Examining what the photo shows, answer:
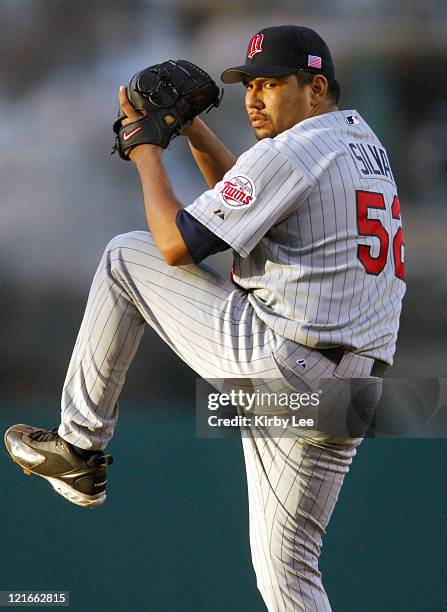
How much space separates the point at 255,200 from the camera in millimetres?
1714

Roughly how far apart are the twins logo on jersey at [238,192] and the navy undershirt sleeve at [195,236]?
6 cm

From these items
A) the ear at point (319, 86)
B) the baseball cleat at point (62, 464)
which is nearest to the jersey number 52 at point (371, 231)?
the ear at point (319, 86)

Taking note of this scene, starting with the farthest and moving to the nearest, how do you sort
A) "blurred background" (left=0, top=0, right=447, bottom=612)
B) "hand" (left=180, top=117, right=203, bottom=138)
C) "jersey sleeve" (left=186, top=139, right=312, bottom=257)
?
1. "blurred background" (left=0, top=0, right=447, bottom=612)
2. "hand" (left=180, top=117, right=203, bottom=138)
3. "jersey sleeve" (left=186, top=139, right=312, bottom=257)

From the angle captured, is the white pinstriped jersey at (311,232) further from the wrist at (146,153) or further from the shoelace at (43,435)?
the shoelace at (43,435)

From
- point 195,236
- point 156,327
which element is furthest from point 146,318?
point 195,236

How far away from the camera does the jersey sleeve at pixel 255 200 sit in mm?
1714

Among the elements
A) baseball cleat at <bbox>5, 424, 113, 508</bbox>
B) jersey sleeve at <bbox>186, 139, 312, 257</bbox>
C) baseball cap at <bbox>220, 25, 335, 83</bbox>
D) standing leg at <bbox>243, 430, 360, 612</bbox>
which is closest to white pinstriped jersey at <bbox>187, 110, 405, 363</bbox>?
jersey sleeve at <bbox>186, 139, 312, 257</bbox>

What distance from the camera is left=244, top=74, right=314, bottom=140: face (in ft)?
6.11

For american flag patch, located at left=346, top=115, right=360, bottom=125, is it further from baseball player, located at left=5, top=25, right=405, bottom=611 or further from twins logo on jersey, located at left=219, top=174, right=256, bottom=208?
twins logo on jersey, located at left=219, top=174, right=256, bottom=208

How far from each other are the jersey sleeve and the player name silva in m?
0.13

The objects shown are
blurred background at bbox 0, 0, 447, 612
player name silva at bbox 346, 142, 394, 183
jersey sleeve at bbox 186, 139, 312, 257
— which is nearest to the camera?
jersey sleeve at bbox 186, 139, 312, 257

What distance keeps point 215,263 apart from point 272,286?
1.08m

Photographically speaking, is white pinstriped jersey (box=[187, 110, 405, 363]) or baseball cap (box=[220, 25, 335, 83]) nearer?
white pinstriped jersey (box=[187, 110, 405, 363])

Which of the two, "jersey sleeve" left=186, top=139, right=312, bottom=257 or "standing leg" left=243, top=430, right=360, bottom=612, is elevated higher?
"jersey sleeve" left=186, top=139, right=312, bottom=257
